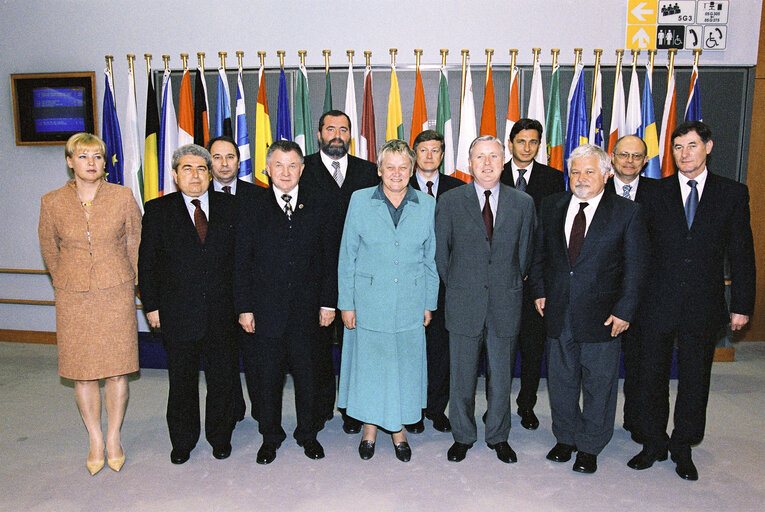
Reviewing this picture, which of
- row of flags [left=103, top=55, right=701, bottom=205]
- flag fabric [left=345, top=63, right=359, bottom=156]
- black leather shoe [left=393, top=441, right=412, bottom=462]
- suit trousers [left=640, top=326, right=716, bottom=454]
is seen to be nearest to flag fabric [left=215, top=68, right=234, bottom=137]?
row of flags [left=103, top=55, right=701, bottom=205]

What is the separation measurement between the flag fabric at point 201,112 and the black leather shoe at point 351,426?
294cm

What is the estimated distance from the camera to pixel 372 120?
4.71 metres

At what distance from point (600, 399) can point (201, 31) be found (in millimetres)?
4549

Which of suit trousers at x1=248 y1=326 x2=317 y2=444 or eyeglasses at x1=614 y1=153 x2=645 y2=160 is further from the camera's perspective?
eyeglasses at x1=614 y1=153 x2=645 y2=160

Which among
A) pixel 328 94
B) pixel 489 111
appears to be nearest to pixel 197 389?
pixel 328 94

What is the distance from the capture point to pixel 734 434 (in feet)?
10.9

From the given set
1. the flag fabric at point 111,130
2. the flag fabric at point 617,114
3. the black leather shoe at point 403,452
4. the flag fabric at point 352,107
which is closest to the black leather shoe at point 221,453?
Result: the black leather shoe at point 403,452

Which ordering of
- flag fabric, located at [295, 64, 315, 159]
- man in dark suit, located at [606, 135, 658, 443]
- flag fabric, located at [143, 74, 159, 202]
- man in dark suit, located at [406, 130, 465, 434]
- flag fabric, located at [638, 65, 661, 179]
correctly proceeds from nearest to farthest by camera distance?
man in dark suit, located at [606, 135, 658, 443] → man in dark suit, located at [406, 130, 465, 434] → flag fabric, located at [638, 65, 661, 179] → flag fabric, located at [295, 64, 315, 159] → flag fabric, located at [143, 74, 159, 202]

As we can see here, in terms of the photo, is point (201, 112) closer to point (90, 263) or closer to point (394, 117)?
point (394, 117)

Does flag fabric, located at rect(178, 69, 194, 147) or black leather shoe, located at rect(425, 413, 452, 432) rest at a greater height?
flag fabric, located at rect(178, 69, 194, 147)

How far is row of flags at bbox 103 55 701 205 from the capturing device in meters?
4.57

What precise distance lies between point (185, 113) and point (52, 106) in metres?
1.44

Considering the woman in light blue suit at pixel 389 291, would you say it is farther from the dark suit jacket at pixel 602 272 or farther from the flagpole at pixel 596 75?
the flagpole at pixel 596 75

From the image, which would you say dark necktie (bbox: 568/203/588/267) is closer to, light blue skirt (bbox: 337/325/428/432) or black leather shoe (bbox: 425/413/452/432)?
light blue skirt (bbox: 337/325/428/432)
